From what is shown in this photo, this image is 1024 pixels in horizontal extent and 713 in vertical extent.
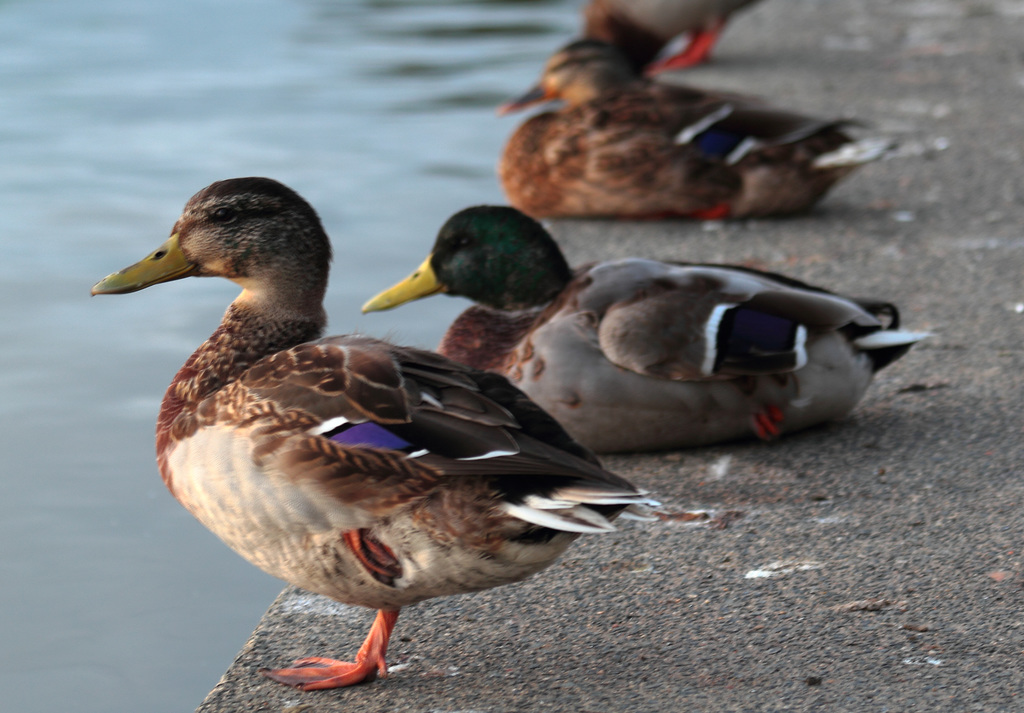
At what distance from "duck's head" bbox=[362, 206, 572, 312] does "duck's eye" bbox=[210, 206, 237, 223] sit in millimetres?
1198

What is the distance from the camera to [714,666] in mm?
2662

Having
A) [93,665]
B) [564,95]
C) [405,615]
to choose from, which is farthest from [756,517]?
[564,95]

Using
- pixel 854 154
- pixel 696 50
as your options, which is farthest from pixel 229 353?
pixel 696 50

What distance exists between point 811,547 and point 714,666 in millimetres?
648

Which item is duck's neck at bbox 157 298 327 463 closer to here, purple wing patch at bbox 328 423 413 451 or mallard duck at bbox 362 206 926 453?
purple wing patch at bbox 328 423 413 451

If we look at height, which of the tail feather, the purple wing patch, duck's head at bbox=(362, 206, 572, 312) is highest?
the purple wing patch

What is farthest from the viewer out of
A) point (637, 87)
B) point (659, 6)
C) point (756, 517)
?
point (659, 6)

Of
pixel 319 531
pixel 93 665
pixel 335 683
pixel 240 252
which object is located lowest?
pixel 93 665

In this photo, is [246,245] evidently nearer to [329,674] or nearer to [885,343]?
[329,674]

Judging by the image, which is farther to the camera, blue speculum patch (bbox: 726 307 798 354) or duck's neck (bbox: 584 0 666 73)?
duck's neck (bbox: 584 0 666 73)

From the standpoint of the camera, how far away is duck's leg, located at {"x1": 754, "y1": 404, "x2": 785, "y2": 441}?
377 centimetres

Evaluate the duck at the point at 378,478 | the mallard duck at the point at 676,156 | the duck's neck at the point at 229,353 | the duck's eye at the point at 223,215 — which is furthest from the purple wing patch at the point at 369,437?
the mallard duck at the point at 676,156

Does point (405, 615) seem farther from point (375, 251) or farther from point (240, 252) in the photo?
point (375, 251)

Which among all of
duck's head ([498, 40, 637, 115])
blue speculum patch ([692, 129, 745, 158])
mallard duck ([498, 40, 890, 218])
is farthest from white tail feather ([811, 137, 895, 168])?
duck's head ([498, 40, 637, 115])
